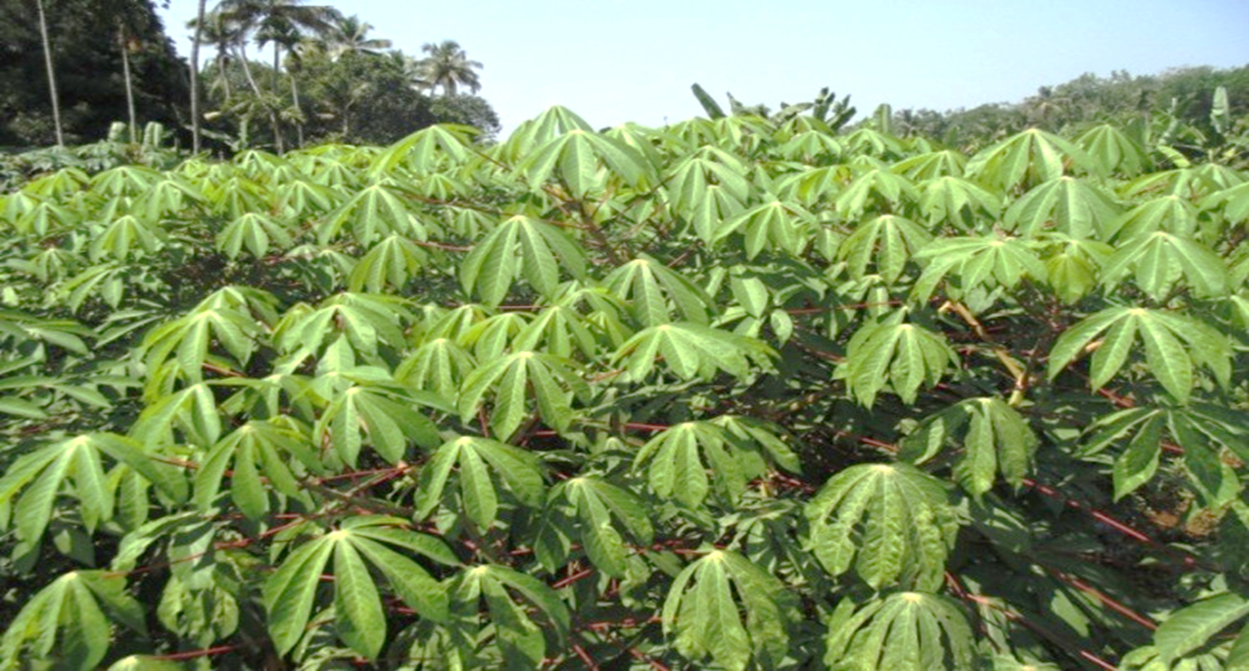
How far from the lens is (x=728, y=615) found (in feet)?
4.87

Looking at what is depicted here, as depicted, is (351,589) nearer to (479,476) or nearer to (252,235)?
(479,476)

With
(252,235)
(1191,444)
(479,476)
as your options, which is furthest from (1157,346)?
(252,235)

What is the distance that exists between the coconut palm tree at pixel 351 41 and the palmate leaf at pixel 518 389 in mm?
46597

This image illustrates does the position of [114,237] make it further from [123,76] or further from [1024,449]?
[123,76]

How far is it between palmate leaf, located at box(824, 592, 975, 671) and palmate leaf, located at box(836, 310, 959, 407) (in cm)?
36

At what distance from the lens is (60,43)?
2475cm

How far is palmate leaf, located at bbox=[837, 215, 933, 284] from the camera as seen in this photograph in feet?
6.21

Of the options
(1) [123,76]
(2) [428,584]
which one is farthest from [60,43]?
(2) [428,584]

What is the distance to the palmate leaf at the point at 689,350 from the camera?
1546 millimetres

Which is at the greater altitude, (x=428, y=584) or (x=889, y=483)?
(x=889, y=483)

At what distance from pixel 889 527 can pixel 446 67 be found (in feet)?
191

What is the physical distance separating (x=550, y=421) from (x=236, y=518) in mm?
644

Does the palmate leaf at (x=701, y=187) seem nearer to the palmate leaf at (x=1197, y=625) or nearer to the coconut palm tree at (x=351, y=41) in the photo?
the palmate leaf at (x=1197, y=625)

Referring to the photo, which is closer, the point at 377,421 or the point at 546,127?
the point at 377,421
